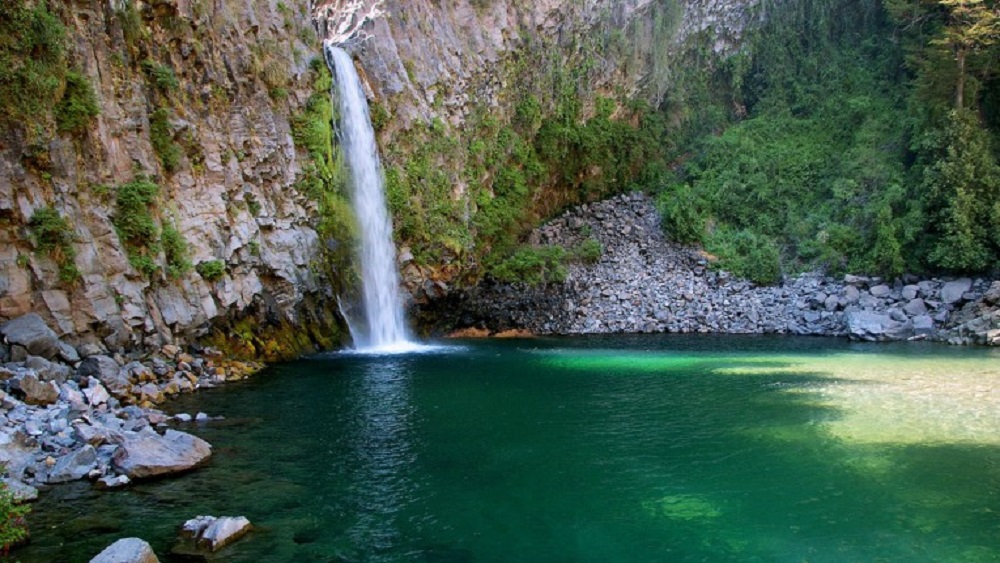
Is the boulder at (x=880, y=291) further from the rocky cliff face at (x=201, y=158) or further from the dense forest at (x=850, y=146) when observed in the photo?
the rocky cliff face at (x=201, y=158)

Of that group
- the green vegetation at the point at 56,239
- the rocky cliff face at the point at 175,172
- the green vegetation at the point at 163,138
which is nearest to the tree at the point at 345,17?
the rocky cliff face at the point at 175,172

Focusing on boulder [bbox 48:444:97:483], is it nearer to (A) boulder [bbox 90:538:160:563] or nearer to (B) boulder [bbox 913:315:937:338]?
(A) boulder [bbox 90:538:160:563]

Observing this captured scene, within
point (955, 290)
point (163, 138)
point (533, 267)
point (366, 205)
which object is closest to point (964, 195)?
point (955, 290)

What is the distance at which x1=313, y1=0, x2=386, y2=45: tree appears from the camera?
2398cm

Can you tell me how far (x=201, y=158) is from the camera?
18.2m

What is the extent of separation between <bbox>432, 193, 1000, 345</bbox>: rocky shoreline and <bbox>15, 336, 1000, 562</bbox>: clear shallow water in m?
9.65

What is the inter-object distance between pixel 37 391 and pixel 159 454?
3514 millimetres

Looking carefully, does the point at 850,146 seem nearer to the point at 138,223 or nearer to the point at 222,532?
the point at 138,223

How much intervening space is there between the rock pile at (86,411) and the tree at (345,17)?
519 inches

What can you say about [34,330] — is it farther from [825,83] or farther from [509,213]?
[825,83]

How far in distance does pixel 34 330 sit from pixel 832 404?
1560 cm

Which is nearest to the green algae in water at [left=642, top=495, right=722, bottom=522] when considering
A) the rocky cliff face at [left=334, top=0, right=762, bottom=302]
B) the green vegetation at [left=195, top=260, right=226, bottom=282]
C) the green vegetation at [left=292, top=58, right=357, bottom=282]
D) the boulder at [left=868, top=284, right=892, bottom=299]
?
the green vegetation at [left=195, top=260, right=226, bottom=282]

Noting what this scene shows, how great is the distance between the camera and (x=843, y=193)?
1238 inches

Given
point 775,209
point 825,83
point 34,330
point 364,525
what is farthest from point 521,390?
point 825,83
